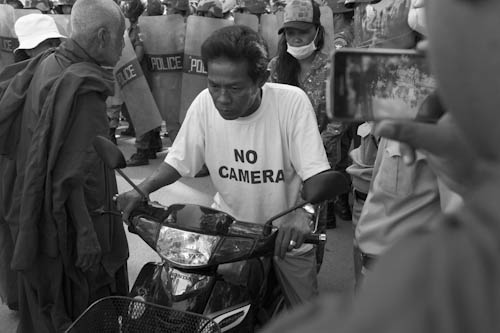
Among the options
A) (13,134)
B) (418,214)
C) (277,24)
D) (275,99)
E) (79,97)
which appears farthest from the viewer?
(277,24)

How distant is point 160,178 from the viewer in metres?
2.71

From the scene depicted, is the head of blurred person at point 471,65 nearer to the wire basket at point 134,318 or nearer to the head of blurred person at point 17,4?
the wire basket at point 134,318

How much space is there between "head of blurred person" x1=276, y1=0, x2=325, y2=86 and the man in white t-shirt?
1.96 m

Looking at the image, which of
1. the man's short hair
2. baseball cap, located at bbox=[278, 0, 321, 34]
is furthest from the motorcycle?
baseball cap, located at bbox=[278, 0, 321, 34]

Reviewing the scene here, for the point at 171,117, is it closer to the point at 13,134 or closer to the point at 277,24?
the point at 277,24

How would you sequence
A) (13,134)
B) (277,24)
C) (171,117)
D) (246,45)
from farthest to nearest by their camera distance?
(277,24) → (171,117) → (13,134) → (246,45)

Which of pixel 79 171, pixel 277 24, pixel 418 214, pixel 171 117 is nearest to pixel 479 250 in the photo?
pixel 418 214

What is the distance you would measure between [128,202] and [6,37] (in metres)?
6.28

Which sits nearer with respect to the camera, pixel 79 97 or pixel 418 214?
pixel 418 214

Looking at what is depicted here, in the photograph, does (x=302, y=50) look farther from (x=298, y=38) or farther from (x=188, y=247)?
(x=188, y=247)

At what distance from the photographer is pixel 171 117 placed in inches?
303

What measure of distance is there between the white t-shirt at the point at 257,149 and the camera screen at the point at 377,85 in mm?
1514

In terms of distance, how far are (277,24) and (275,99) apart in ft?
19.5

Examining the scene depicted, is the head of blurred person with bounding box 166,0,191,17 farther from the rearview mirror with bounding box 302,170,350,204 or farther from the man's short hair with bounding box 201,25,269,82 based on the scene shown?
the rearview mirror with bounding box 302,170,350,204
